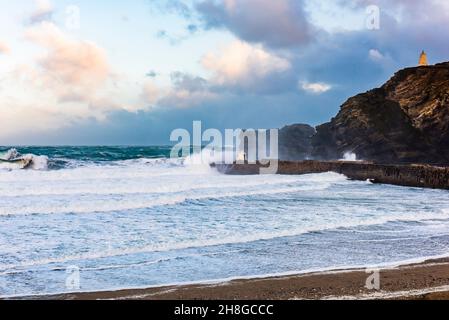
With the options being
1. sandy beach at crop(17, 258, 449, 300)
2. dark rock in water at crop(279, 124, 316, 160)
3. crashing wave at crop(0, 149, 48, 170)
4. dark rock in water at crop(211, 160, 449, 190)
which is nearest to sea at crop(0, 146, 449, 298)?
sandy beach at crop(17, 258, 449, 300)

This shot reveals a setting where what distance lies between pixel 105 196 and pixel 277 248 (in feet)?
37.1

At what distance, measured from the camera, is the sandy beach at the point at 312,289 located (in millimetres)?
6781

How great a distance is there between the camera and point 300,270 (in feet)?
27.6

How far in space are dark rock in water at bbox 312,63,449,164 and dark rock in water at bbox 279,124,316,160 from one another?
9214 millimetres

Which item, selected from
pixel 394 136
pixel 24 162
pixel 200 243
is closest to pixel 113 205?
pixel 200 243

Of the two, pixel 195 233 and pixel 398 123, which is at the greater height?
pixel 398 123

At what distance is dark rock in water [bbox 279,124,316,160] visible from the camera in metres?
58.8

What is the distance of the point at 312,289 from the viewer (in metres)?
7.21

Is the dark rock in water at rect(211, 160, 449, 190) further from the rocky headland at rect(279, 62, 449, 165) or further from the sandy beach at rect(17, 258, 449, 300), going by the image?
the sandy beach at rect(17, 258, 449, 300)

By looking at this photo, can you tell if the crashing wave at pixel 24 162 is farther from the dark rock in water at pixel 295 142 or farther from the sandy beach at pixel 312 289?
the sandy beach at pixel 312 289

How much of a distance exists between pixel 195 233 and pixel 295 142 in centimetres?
5192

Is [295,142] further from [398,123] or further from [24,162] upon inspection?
[24,162]

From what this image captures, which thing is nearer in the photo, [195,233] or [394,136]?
[195,233]

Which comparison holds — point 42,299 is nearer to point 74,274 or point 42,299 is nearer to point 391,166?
Result: point 74,274
